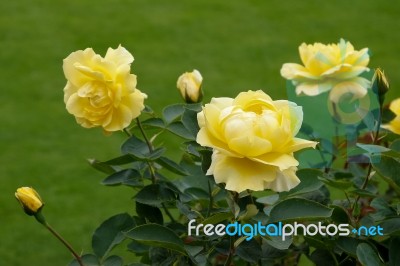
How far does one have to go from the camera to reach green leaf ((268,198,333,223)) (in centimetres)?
113

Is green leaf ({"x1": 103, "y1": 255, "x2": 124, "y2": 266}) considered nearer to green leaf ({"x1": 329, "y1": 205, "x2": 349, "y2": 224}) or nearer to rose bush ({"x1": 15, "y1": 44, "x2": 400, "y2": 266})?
rose bush ({"x1": 15, "y1": 44, "x2": 400, "y2": 266})

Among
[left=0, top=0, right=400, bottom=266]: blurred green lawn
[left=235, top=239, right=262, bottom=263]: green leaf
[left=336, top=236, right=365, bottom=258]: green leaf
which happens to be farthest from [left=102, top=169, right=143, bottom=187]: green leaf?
[left=0, top=0, right=400, bottom=266]: blurred green lawn

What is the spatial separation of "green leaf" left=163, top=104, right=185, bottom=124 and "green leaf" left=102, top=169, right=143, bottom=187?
97 mm

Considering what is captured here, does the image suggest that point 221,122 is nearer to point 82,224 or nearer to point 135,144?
point 135,144

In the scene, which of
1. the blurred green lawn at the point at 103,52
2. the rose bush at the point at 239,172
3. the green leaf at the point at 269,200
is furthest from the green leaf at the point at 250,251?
the blurred green lawn at the point at 103,52

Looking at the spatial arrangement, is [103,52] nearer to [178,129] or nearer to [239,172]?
[178,129]

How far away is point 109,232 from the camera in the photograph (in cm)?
134

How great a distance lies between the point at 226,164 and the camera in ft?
3.46

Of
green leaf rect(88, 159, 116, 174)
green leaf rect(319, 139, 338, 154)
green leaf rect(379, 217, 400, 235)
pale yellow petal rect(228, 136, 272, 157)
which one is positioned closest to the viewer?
pale yellow petal rect(228, 136, 272, 157)

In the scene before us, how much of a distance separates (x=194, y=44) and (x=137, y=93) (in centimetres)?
299

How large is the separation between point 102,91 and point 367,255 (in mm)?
428

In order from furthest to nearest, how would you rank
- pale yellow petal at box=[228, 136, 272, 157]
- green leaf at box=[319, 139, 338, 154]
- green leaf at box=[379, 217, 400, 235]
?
green leaf at box=[319, 139, 338, 154] → green leaf at box=[379, 217, 400, 235] → pale yellow petal at box=[228, 136, 272, 157]

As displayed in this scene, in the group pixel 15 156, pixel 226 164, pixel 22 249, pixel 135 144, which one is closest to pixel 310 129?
pixel 135 144

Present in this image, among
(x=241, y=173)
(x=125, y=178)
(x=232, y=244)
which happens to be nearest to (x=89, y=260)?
(x=125, y=178)
